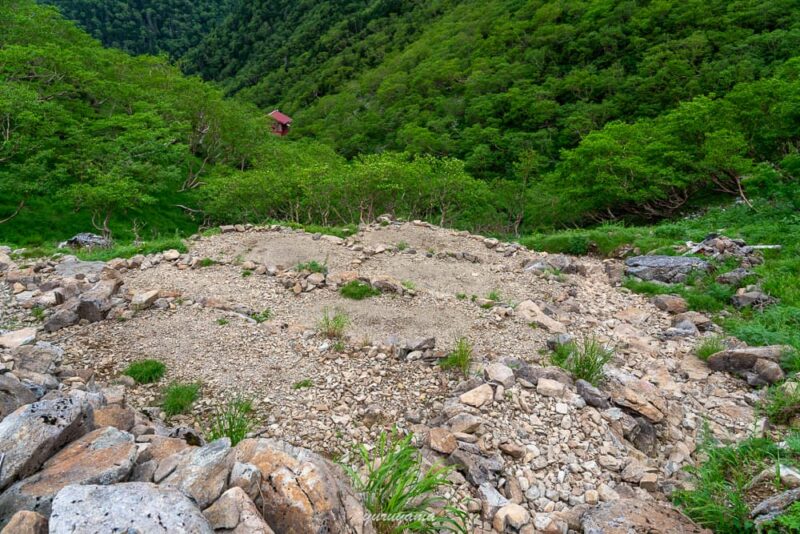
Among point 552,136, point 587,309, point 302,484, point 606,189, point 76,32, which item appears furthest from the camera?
point 552,136

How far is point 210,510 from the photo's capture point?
304 centimetres

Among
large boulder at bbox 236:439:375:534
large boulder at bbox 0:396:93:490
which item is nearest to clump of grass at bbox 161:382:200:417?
large boulder at bbox 0:396:93:490

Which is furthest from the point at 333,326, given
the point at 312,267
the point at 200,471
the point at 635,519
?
the point at 635,519

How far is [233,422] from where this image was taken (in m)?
5.14

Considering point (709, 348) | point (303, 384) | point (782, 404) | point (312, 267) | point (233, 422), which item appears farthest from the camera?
point (312, 267)

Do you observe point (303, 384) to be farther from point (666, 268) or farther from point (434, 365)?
point (666, 268)

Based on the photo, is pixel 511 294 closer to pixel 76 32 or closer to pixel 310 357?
pixel 310 357

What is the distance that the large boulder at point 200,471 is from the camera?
3201mm

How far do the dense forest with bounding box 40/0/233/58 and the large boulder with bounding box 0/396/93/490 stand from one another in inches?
5582

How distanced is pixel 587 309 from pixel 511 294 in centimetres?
184

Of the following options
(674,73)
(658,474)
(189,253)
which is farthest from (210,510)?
(674,73)

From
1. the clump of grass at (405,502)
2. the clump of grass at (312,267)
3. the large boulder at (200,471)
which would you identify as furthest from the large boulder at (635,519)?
the clump of grass at (312,267)

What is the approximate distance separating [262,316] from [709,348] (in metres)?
8.73

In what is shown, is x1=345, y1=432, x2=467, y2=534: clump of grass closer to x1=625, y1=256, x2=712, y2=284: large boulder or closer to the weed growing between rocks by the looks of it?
the weed growing between rocks
